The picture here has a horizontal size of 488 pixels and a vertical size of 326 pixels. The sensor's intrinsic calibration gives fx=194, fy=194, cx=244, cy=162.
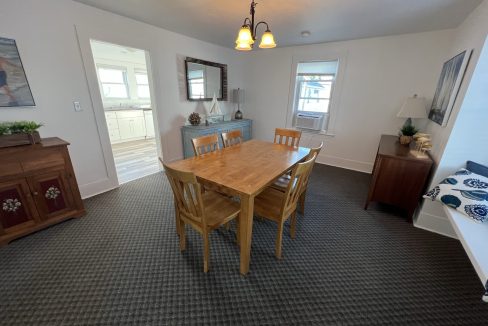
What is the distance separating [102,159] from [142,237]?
149cm

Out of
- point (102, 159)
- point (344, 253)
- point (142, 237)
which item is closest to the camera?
point (344, 253)

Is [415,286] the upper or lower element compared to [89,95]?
lower

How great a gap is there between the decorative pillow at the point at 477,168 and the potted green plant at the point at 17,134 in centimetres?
415

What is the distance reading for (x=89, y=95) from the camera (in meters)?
2.47

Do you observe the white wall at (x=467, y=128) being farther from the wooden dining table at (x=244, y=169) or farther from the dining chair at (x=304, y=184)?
the wooden dining table at (x=244, y=169)

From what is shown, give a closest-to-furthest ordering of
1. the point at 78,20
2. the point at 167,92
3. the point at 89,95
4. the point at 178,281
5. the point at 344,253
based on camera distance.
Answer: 1. the point at 178,281
2. the point at 344,253
3. the point at 78,20
4. the point at 89,95
5. the point at 167,92

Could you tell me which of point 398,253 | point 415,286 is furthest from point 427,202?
point 415,286

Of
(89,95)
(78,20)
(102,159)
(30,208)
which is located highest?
(78,20)

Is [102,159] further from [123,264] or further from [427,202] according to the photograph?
[427,202]

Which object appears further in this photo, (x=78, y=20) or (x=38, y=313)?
(x=78, y=20)

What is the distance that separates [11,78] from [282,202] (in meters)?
2.90

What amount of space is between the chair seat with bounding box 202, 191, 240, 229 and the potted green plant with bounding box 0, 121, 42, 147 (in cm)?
176

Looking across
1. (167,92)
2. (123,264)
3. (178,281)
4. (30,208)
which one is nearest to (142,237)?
(123,264)

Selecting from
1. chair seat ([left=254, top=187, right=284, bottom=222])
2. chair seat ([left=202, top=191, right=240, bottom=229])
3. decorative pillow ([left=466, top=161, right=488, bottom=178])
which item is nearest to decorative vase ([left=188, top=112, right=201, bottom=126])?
Result: chair seat ([left=202, top=191, right=240, bottom=229])
